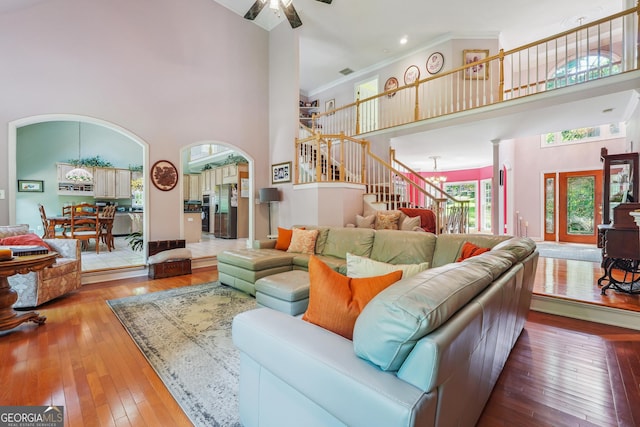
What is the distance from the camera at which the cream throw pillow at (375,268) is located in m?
1.57

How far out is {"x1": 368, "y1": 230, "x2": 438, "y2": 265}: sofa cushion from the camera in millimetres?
3188

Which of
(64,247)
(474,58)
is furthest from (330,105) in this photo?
(64,247)

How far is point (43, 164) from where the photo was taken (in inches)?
300

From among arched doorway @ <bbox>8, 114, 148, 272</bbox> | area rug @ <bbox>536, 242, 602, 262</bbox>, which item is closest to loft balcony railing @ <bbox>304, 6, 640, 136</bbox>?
area rug @ <bbox>536, 242, 602, 262</bbox>

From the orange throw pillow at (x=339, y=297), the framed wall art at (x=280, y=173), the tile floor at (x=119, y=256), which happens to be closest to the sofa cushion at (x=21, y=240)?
the tile floor at (x=119, y=256)

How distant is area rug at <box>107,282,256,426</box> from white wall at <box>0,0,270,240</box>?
191 cm

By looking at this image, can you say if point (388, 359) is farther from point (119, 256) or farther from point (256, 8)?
point (119, 256)

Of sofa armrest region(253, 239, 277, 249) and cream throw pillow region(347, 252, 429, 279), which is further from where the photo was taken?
sofa armrest region(253, 239, 277, 249)

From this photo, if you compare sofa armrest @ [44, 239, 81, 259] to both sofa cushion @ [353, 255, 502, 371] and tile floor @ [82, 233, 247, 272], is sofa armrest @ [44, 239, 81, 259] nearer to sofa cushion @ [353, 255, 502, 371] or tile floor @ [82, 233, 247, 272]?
tile floor @ [82, 233, 247, 272]

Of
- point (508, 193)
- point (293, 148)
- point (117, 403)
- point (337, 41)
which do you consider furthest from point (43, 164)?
point (508, 193)

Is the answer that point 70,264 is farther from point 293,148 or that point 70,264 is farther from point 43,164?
point 43,164

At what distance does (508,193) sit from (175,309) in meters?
9.41

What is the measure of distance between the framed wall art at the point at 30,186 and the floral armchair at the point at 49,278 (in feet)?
18.4

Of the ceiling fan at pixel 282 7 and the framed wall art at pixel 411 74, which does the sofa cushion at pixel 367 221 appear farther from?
the framed wall art at pixel 411 74
